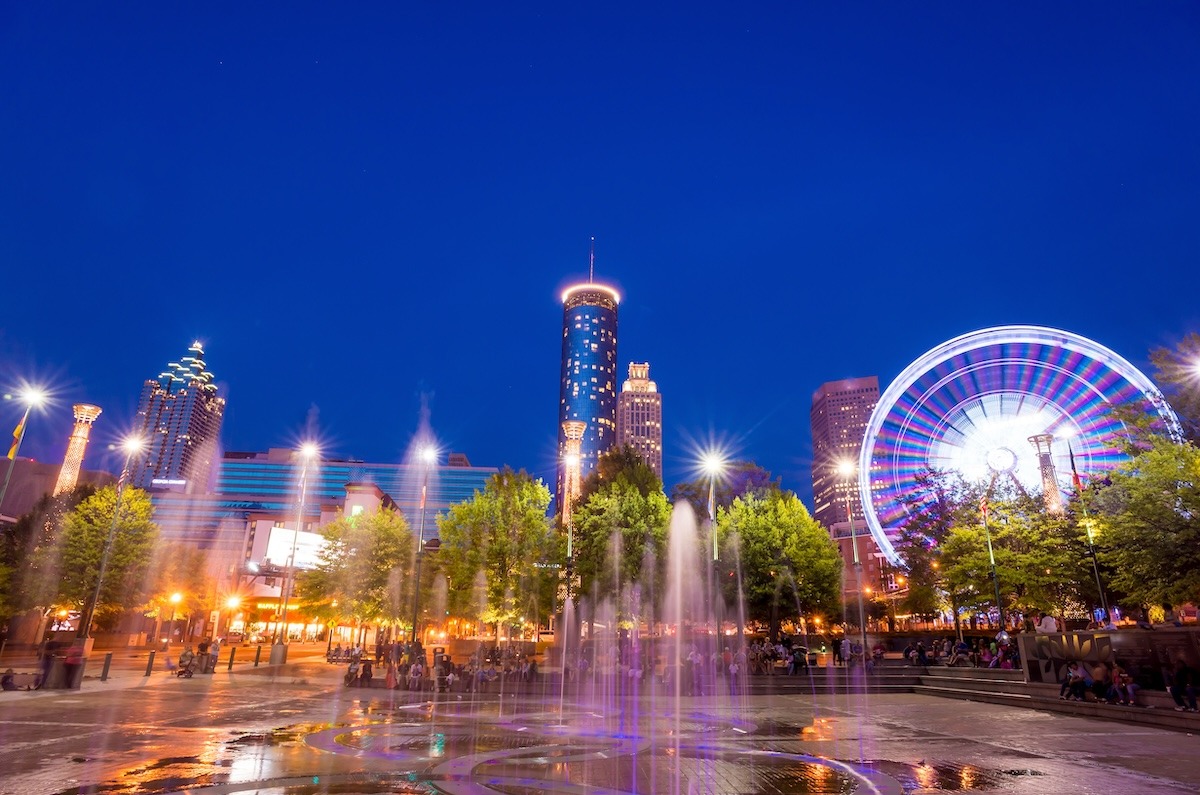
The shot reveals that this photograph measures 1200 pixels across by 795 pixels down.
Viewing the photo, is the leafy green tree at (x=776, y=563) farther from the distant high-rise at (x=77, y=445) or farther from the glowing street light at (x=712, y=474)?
the distant high-rise at (x=77, y=445)

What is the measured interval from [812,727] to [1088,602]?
35.0m

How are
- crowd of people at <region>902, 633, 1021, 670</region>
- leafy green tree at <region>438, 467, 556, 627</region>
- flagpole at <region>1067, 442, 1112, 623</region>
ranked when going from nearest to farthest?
crowd of people at <region>902, 633, 1021, 670</region> → flagpole at <region>1067, 442, 1112, 623</region> → leafy green tree at <region>438, 467, 556, 627</region>

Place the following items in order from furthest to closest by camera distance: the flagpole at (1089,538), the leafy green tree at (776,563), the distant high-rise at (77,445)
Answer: the distant high-rise at (77,445) < the leafy green tree at (776,563) < the flagpole at (1089,538)

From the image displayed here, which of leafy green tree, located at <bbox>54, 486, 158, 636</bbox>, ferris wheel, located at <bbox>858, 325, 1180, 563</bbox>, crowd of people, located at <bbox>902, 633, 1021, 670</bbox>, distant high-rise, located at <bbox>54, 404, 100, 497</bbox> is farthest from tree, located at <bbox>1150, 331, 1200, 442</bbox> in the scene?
distant high-rise, located at <bbox>54, 404, 100, 497</bbox>

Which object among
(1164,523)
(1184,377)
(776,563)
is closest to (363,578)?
(776,563)

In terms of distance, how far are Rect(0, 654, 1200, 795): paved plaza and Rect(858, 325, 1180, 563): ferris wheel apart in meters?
24.2

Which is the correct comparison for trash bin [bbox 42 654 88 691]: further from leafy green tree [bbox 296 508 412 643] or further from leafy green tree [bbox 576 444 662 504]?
leafy green tree [bbox 576 444 662 504]

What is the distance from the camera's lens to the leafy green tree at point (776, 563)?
45.5m

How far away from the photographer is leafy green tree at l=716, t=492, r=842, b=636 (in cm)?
4553

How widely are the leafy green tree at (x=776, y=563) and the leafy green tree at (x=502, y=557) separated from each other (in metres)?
12.0

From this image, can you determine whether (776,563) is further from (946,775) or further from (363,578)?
(946,775)

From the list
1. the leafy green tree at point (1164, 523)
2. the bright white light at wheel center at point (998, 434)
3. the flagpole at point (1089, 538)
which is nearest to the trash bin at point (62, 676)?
the leafy green tree at point (1164, 523)

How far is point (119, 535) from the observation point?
5044cm

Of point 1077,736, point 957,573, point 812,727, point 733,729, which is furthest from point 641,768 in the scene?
point 957,573
